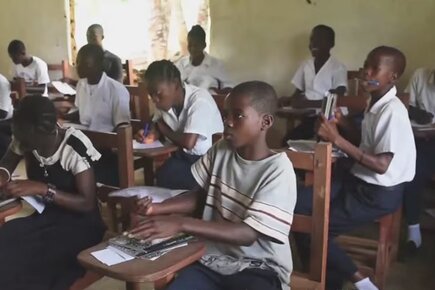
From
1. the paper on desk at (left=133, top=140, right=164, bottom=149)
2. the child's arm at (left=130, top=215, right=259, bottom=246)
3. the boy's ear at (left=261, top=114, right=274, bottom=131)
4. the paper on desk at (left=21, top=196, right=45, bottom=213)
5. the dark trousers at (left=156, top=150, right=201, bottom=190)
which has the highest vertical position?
the boy's ear at (left=261, top=114, right=274, bottom=131)

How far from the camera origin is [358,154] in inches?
82.5

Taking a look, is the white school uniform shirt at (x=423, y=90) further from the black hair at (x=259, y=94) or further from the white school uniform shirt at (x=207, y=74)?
the black hair at (x=259, y=94)

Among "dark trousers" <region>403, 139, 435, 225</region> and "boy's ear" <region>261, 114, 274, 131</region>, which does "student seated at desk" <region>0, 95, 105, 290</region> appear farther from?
"dark trousers" <region>403, 139, 435, 225</region>

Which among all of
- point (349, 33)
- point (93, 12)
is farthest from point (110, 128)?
point (93, 12)

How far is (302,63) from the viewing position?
4.17 metres

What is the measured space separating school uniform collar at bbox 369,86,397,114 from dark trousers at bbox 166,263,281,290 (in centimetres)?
100

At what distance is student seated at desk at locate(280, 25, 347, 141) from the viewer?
12.6ft

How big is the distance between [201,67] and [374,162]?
2.51 meters

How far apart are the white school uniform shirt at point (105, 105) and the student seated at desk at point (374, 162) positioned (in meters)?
1.34

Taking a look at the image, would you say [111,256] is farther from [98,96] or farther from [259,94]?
[98,96]

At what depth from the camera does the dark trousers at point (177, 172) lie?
259cm

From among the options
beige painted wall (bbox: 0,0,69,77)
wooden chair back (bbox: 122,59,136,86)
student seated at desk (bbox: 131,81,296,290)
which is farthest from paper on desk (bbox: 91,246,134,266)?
beige painted wall (bbox: 0,0,69,77)

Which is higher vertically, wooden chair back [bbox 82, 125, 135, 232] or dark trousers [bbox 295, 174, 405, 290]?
wooden chair back [bbox 82, 125, 135, 232]

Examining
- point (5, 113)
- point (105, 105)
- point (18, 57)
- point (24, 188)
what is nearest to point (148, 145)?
point (105, 105)
